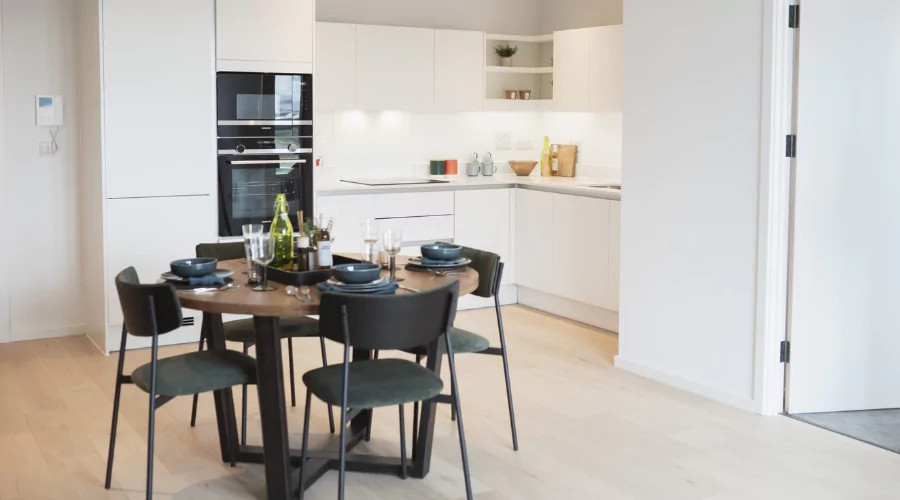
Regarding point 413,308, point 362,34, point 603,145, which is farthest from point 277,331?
point 603,145

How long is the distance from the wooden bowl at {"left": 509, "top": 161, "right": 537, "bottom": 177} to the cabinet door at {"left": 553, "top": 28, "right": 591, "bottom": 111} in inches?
18.1

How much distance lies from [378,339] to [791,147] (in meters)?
2.30

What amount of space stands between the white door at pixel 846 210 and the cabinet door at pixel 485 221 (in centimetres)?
264

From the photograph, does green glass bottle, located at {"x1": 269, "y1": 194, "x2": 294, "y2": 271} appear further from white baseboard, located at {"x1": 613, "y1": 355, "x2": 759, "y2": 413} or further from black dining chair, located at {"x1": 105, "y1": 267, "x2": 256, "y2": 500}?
white baseboard, located at {"x1": 613, "y1": 355, "x2": 759, "y2": 413}

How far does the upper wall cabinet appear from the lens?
5.63m

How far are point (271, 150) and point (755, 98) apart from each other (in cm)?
289

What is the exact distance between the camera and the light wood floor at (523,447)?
3.55 metres

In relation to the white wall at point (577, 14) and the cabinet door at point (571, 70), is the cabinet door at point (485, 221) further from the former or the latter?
the white wall at point (577, 14)

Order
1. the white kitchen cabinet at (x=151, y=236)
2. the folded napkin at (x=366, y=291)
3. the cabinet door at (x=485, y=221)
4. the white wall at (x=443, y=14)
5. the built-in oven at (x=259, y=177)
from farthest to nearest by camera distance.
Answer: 1. the white wall at (x=443, y=14)
2. the cabinet door at (x=485, y=221)
3. the built-in oven at (x=259, y=177)
4. the white kitchen cabinet at (x=151, y=236)
5. the folded napkin at (x=366, y=291)

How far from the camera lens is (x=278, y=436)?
131 inches

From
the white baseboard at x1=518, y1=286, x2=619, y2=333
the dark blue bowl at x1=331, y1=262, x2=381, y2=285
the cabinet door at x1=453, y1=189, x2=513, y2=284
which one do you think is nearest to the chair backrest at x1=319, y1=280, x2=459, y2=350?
the dark blue bowl at x1=331, y1=262, x2=381, y2=285

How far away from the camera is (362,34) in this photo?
21.4ft

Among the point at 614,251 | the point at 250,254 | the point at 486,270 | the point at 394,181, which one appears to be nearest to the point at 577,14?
the point at 394,181

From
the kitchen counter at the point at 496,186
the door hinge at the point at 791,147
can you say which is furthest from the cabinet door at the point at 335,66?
the door hinge at the point at 791,147
